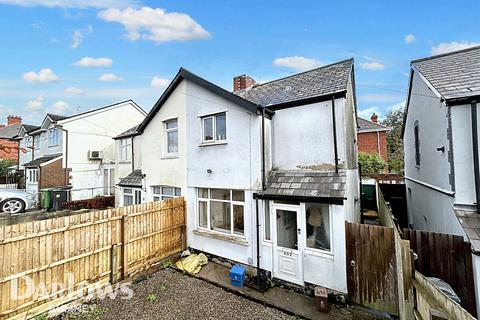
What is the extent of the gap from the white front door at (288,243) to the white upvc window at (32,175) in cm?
2609

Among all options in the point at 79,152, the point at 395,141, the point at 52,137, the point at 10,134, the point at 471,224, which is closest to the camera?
the point at 471,224

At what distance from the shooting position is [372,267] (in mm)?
6188

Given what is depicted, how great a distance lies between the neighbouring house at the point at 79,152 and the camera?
2153cm

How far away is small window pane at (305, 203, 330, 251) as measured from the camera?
6959mm

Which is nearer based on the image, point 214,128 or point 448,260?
point 448,260

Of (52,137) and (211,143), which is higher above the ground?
(52,137)

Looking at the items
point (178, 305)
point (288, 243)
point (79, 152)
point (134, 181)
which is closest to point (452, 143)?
point (288, 243)

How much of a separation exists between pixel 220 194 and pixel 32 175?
992 inches

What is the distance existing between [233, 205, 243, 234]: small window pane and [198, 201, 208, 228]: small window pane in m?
1.49

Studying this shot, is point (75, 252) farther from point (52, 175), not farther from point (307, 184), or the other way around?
point (52, 175)

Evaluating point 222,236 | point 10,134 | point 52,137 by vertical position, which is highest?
point 10,134

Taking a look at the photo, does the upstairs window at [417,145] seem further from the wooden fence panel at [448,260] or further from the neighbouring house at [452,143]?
the wooden fence panel at [448,260]

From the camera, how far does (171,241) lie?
9812mm

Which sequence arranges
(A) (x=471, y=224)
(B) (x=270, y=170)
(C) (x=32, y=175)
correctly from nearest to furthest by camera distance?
(A) (x=471, y=224) → (B) (x=270, y=170) → (C) (x=32, y=175)
